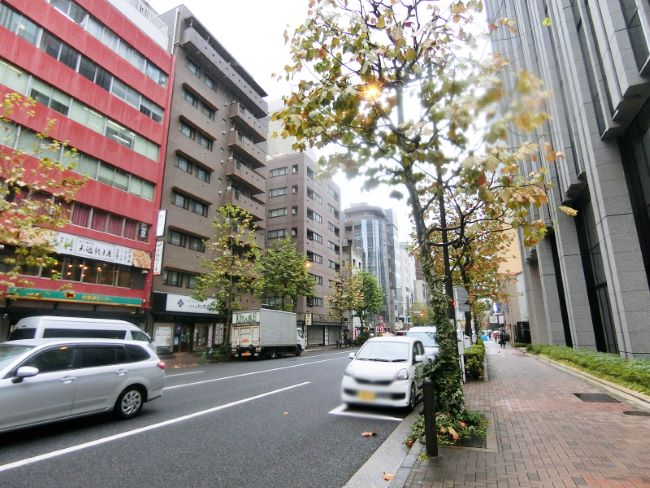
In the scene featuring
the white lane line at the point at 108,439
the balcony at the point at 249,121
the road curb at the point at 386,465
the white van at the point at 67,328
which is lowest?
the road curb at the point at 386,465

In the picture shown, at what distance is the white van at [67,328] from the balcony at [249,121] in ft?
82.0

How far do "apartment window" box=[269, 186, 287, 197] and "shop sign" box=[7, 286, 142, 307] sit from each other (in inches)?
1140

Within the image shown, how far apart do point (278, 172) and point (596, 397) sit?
1823 inches

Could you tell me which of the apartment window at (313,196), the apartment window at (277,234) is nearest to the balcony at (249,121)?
the apartment window at (313,196)

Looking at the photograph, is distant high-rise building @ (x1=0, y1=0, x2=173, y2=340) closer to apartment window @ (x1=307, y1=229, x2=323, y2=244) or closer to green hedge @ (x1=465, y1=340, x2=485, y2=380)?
green hedge @ (x1=465, y1=340, x2=485, y2=380)

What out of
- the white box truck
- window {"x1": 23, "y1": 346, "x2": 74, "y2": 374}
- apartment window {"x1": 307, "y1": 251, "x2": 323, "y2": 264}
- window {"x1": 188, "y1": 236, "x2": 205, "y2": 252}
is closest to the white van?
window {"x1": 23, "y1": 346, "x2": 74, "y2": 374}

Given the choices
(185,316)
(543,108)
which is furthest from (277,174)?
(543,108)

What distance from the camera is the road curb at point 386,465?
4418 millimetres

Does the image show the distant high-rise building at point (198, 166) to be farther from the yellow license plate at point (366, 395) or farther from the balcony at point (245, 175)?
the yellow license plate at point (366, 395)

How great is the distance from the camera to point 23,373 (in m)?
5.55

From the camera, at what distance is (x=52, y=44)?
20.4 m

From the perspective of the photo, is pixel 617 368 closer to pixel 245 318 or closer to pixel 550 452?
pixel 550 452

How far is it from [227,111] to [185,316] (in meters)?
19.3

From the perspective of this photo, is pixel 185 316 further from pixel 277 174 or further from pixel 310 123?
pixel 277 174
